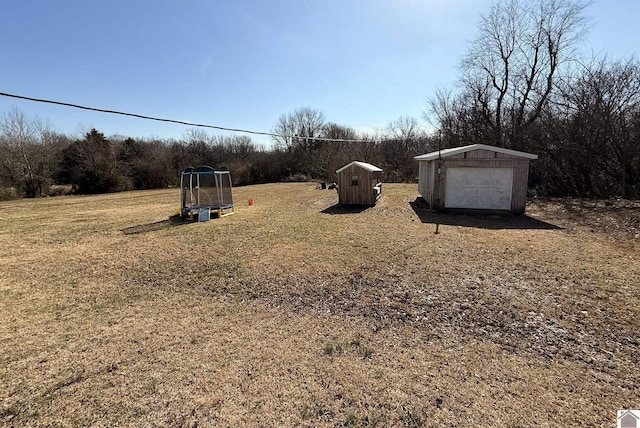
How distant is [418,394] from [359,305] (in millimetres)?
1963

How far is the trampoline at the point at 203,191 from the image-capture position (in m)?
12.1

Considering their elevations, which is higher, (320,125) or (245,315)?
(320,125)

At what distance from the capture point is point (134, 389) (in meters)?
2.88

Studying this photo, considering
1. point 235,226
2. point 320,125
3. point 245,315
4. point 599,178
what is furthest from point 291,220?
point 320,125

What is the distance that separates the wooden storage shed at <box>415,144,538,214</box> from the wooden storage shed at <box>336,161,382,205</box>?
2.73 meters

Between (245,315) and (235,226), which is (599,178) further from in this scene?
(245,315)

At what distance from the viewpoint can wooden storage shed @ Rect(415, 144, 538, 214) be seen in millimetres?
11273

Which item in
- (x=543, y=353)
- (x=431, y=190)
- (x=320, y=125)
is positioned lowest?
(x=543, y=353)

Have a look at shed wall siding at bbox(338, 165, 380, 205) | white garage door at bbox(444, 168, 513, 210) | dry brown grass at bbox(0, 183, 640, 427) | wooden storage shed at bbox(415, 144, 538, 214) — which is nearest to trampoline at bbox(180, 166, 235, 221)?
dry brown grass at bbox(0, 183, 640, 427)

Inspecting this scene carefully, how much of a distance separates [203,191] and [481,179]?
11.4 meters

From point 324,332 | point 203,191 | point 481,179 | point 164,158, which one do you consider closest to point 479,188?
point 481,179

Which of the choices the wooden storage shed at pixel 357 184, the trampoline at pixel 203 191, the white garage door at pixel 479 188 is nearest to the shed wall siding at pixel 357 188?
the wooden storage shed at pixel 357 184

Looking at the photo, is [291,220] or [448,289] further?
[291,220]

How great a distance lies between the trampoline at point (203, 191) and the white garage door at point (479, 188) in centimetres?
946
